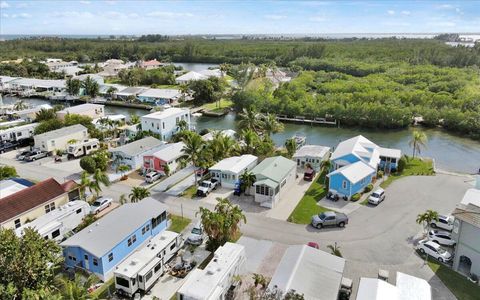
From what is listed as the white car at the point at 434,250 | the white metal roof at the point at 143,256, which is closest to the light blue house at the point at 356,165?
the white car at the point at 434,250

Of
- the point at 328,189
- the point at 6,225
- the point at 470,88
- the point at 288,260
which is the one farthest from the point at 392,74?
the point at 6,225

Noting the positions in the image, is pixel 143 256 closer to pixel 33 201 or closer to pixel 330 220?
pixel 33 201

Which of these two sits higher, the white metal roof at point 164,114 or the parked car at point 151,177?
the white metal roof at point 164,114

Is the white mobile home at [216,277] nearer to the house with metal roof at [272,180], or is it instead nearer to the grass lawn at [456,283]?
the house with metal roof at [272,180]

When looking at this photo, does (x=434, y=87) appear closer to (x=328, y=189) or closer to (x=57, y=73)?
(x=328, y=189)

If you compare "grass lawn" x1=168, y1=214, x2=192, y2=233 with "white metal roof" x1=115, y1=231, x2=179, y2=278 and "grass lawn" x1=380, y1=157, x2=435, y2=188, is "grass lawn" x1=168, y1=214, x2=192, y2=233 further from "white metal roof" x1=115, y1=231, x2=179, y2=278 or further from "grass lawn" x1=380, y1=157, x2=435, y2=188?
"grass lawn" x1=380, y1=157, x2=435, y2=188

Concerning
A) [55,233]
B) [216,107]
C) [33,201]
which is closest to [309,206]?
[55,233]
